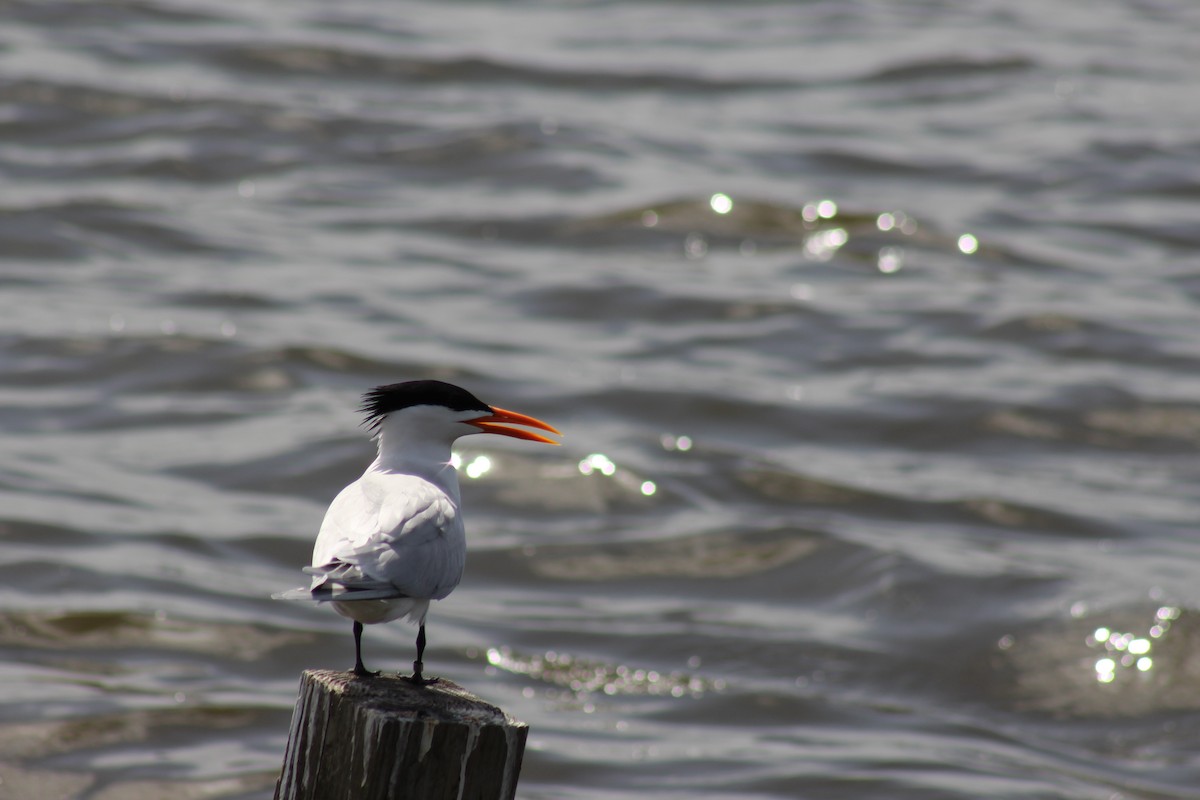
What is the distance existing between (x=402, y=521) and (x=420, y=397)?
64cm

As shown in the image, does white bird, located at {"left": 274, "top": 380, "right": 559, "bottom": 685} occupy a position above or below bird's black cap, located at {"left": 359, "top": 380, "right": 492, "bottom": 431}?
below

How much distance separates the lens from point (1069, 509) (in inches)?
457

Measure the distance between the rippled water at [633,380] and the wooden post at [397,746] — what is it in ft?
12.3

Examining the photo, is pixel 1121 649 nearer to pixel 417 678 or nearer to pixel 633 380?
pixel 633 380

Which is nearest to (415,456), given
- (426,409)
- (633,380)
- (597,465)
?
(426,409)

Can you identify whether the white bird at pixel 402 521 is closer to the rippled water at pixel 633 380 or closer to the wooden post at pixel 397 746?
the wooden post at pixel 397 746

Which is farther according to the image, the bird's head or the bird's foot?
the bird's head

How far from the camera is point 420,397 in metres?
5.00

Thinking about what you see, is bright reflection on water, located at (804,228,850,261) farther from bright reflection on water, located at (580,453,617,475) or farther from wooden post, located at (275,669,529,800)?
wooden post, located at (275,669,529,800)

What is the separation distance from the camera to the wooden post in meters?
4.14

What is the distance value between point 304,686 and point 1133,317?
39.8ft

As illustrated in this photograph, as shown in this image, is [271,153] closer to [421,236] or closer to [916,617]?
[421,236]

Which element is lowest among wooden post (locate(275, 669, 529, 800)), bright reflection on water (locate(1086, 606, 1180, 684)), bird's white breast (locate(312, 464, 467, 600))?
wooden post (locate(275, 669, 529, 800))

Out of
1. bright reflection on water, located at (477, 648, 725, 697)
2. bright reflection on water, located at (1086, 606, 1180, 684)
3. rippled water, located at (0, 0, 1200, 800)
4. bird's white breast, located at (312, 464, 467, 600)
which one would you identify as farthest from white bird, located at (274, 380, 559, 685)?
bright reflection on water, located at (1086, 606, 1180, 684)
